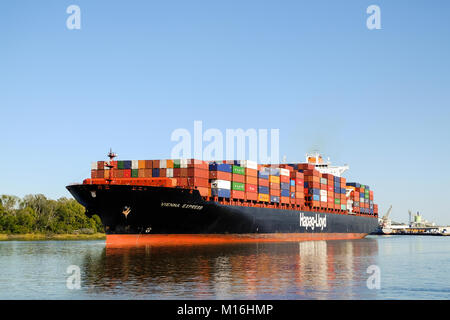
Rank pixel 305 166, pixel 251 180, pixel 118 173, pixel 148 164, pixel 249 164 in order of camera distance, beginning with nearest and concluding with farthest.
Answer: pixel 148 164
pixel 118 173
pixel 251 180
pixel 249 164
pixel 305 166

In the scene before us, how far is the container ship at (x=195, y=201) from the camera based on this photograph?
200 ft

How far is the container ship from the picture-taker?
61062mm

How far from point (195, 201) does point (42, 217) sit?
6285 centimetres

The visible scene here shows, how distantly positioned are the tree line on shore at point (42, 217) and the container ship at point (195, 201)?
42883 mm

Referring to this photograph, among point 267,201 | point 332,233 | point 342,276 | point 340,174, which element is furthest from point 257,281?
point 340,174

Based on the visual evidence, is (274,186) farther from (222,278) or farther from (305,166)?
(222,278)

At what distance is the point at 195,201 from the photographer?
64.4 metres

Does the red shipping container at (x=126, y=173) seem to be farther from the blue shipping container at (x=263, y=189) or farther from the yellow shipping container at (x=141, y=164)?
the blue shipping container at (x=263, y=189)

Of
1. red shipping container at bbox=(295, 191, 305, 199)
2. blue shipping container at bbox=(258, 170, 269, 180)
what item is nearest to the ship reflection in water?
blue shipping container at bbox=(258, 170, 269, 180)

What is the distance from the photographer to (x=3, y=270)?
124 feet

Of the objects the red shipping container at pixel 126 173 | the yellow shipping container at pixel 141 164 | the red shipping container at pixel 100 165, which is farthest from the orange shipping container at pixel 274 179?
the red shipping container at pixel 100 165

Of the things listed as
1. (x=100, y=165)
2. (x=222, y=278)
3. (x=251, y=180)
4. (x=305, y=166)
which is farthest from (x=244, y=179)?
(x=222, y=278)
